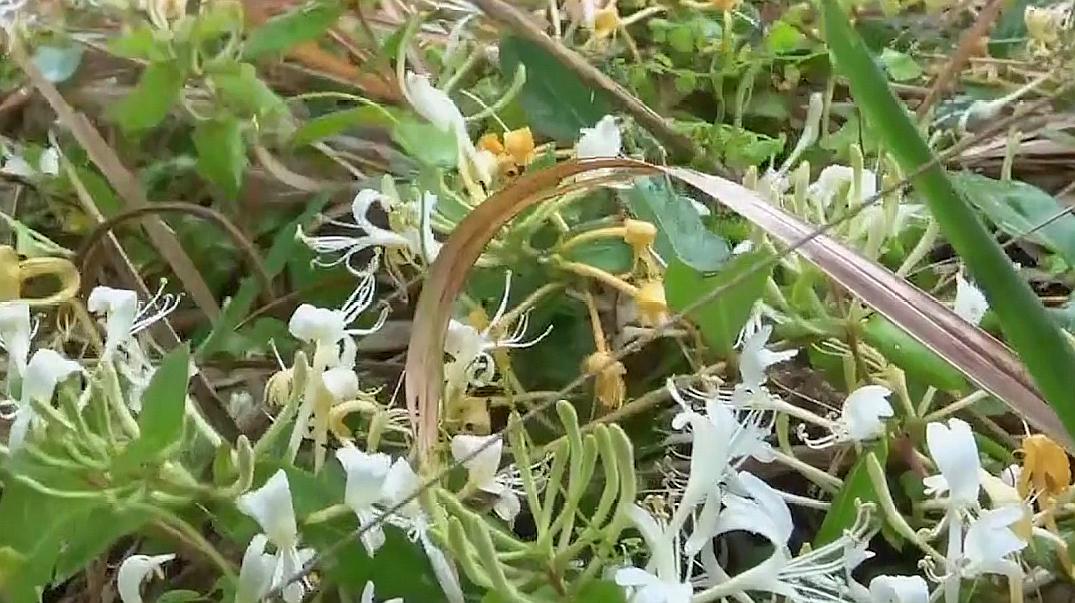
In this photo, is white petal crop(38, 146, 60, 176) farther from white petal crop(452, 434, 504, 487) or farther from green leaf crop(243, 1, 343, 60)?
white petal crop(452, 434, 504, 487)

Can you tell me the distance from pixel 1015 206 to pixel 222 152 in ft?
1.09

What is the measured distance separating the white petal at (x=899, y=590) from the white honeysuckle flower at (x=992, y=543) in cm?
2

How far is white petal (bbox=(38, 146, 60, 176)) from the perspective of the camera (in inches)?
23.2

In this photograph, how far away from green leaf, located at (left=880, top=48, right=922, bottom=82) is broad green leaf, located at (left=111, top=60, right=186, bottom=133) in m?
0.35

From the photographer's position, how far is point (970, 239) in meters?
0.31

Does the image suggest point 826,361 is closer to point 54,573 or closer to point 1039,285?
point 1039,285

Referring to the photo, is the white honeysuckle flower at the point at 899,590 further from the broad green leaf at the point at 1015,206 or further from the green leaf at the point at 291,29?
the green leaf at the point at 291,29

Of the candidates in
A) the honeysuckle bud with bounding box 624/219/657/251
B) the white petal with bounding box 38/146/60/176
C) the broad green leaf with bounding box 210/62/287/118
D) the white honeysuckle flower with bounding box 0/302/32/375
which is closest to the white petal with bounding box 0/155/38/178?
the white petal with bounding box 38/146/60/176

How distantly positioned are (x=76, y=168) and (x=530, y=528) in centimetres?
32

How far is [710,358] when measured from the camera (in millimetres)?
426

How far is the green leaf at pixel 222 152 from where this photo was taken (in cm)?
55

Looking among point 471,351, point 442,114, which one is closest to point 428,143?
point 442,114

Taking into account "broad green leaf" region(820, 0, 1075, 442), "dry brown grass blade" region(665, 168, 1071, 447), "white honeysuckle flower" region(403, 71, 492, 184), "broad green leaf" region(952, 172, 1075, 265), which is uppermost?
"broad green leaf" region(820, 0, 1075, 442)

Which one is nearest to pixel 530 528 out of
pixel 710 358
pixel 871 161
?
pixel 710 358
